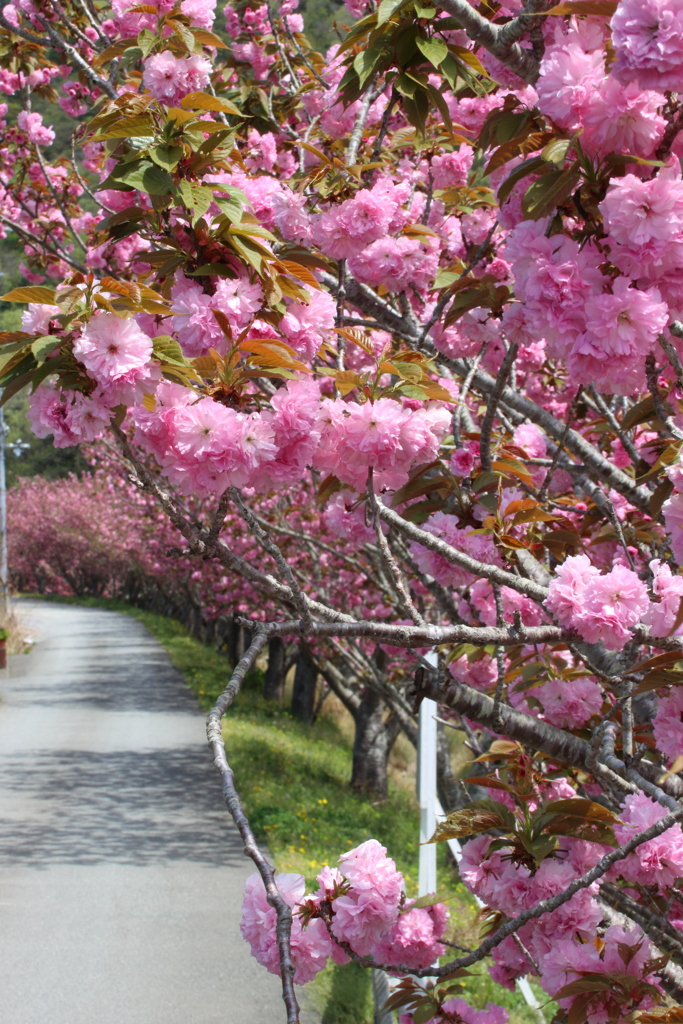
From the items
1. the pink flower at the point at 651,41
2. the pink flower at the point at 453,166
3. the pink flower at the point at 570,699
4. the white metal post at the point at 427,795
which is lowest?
the white metal post at the point at 427,795

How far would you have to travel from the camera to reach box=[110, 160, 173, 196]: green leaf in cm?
189

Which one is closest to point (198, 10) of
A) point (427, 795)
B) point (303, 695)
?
point (427, 795)

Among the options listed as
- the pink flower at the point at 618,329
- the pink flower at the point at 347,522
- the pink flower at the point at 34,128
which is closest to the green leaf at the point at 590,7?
the pink flower at the point at 618,329

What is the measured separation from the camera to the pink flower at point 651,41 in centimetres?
113

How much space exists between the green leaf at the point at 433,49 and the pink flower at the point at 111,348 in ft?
3.40

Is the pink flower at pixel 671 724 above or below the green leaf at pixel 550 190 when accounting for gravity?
below

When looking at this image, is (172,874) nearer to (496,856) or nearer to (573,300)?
(496,856)

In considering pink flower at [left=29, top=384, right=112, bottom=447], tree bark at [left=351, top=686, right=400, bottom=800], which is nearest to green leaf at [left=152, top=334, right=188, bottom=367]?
pink flower at [left=29, top=384, right=112, bottom=447]

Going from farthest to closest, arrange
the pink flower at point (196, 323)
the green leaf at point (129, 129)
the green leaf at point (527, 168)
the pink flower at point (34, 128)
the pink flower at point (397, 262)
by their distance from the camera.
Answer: the pink flower at point (34, 128) → the pink flower at point (397, 262) → the green leaf at point (129, 129) → the pink flower at point (196, 323) → the green leaf at point (527, 168)

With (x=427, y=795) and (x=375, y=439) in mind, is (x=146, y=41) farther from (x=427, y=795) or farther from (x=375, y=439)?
(x=427, y=795)

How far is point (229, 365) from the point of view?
1667 millimetres

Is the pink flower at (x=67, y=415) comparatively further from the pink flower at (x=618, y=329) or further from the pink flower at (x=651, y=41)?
the pink flower at (x=651, y=41)

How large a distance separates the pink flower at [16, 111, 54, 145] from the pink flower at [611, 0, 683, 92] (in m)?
5.98

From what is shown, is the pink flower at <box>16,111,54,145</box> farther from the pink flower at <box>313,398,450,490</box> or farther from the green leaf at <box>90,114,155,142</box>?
the pink flower at <box>313,398,450,490</box>
